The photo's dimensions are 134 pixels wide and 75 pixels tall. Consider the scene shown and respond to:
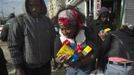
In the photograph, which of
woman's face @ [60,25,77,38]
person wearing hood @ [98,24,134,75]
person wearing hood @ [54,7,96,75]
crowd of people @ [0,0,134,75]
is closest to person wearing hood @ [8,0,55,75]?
crowd of people @ [0,0,134,75]

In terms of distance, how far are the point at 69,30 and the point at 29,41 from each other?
680 millimetres

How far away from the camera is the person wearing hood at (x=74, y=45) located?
3.64 metres

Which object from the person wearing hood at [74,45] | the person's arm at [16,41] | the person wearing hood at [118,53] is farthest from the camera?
the person's arm at [16,41]

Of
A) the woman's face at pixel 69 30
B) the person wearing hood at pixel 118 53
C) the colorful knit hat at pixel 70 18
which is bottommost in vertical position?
the person wearing hood at pixel 118 53

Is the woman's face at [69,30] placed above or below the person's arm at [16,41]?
above

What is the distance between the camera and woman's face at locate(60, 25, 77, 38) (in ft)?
A: 12.0

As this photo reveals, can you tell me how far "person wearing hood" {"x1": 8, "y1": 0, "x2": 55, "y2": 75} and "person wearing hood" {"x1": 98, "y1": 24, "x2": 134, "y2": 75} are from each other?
695 millimetres

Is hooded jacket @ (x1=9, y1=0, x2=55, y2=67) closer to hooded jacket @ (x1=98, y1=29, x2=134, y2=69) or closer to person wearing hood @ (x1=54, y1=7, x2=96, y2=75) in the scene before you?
person wearing hood @ (x1=54, y1=7, x2=96, y2=75)

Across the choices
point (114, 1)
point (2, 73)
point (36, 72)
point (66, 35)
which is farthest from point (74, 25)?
point (114, 1)

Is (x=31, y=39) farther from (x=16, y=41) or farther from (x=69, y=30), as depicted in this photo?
(x=69, y=30)

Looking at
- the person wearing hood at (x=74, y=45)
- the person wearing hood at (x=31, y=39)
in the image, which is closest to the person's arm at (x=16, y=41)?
the person wearing hood at (x=31, y=39)

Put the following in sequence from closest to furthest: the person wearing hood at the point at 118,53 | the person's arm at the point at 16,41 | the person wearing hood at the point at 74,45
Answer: the person wearing hood at the point at 74,45, the person wearing hood at the point at 118,53, the person's arm at the point at 16,41

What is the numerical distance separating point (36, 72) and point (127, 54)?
1.19 metres

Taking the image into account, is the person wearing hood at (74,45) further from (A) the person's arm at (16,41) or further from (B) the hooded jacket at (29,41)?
(A) the person's arm at (16,41)
